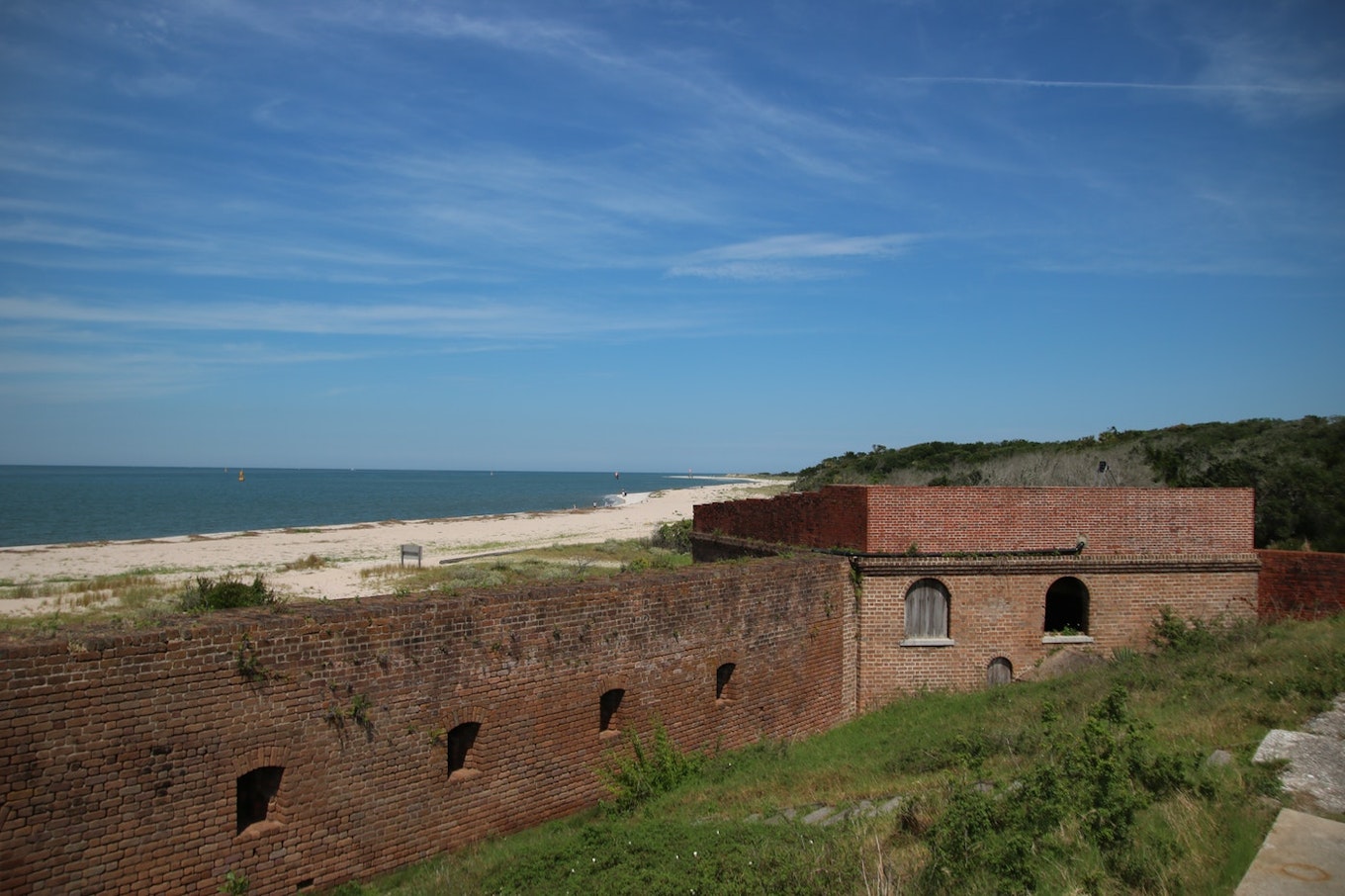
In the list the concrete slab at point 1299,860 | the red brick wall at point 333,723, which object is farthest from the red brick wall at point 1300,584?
the concrete slab at point 1299,860

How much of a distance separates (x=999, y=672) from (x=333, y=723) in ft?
41.4

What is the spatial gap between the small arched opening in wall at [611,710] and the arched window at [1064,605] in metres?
9.95

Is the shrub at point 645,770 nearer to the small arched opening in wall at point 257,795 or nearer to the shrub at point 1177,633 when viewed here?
the small arched opening in wall at point 257,795

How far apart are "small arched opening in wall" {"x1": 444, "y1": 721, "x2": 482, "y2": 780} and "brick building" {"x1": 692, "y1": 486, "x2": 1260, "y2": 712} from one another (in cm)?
844

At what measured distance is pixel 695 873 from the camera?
26.5ft

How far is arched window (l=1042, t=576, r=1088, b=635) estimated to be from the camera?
59.2 ft

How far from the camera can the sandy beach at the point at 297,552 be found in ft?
110

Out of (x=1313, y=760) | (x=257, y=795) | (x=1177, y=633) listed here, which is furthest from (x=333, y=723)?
(x=1177, y=633)

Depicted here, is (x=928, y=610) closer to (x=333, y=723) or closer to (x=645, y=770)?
(x=645, y=770)

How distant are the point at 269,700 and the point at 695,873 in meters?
4.49

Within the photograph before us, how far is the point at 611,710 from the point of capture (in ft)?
39.8

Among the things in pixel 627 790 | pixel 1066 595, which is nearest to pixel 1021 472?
pixel 1066 595

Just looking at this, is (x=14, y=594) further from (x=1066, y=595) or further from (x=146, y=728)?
(x=1066, y=595)

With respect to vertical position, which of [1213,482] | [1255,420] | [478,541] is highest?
[1255,420]
